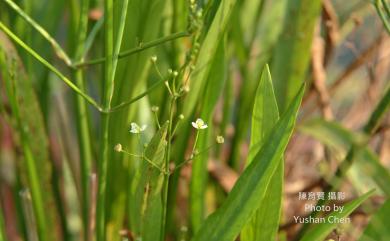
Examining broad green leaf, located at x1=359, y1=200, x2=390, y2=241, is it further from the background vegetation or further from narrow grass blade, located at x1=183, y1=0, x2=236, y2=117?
narrow grass blade, located at x1=183, y1=0, x2=236, y2=117

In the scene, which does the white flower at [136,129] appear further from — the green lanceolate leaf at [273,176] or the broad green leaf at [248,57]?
the broad green leaf at [248,57]

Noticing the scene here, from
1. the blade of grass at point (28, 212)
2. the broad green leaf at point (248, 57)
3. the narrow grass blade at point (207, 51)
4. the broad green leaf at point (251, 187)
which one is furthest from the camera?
the broad green leaf at point (248, 57)

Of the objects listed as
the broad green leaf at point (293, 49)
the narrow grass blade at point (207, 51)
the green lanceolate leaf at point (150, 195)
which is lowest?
the green lanceolate leaf at point (150, 195)

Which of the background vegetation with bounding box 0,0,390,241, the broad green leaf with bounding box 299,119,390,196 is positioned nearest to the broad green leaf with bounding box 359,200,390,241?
the background vegetation with bounding box 0,0,390,241

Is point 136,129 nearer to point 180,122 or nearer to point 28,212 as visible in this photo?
point 180,122

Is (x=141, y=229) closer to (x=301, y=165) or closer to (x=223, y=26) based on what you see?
(x=223, y=26)

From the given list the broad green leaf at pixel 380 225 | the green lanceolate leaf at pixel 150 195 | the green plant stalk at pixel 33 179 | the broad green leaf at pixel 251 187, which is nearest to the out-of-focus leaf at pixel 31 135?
the green plant stalk at pixel 33 179
